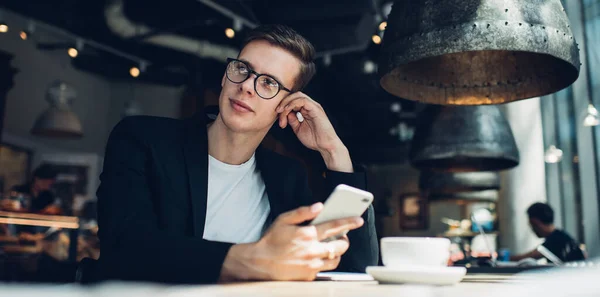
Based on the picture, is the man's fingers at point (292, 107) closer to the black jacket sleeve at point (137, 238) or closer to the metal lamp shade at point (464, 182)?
the black jacket sleeve at point (137, 238)

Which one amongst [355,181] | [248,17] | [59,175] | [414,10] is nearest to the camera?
[414,10]

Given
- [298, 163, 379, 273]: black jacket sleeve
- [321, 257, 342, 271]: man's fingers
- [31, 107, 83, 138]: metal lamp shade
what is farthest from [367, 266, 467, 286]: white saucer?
[31, 107, 83, 138]: metal lamp shade

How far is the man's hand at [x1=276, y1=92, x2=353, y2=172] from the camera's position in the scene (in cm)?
168

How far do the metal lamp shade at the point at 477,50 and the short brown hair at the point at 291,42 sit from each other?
31cm

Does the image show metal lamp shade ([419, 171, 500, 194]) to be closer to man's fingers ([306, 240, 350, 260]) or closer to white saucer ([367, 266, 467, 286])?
man's fingers ([306, 240, 350, 260])

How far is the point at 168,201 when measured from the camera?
4.93 ft

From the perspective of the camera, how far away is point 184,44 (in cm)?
773

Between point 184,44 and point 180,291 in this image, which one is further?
point 184,44

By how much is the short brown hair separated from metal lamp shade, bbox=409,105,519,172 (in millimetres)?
1662

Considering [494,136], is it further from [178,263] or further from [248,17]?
[248,17]

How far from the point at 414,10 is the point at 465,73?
1.42 feet

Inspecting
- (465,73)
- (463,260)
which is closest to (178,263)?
(465,73)

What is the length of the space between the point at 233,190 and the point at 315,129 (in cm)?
34

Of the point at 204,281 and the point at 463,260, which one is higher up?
the point at 204,281
